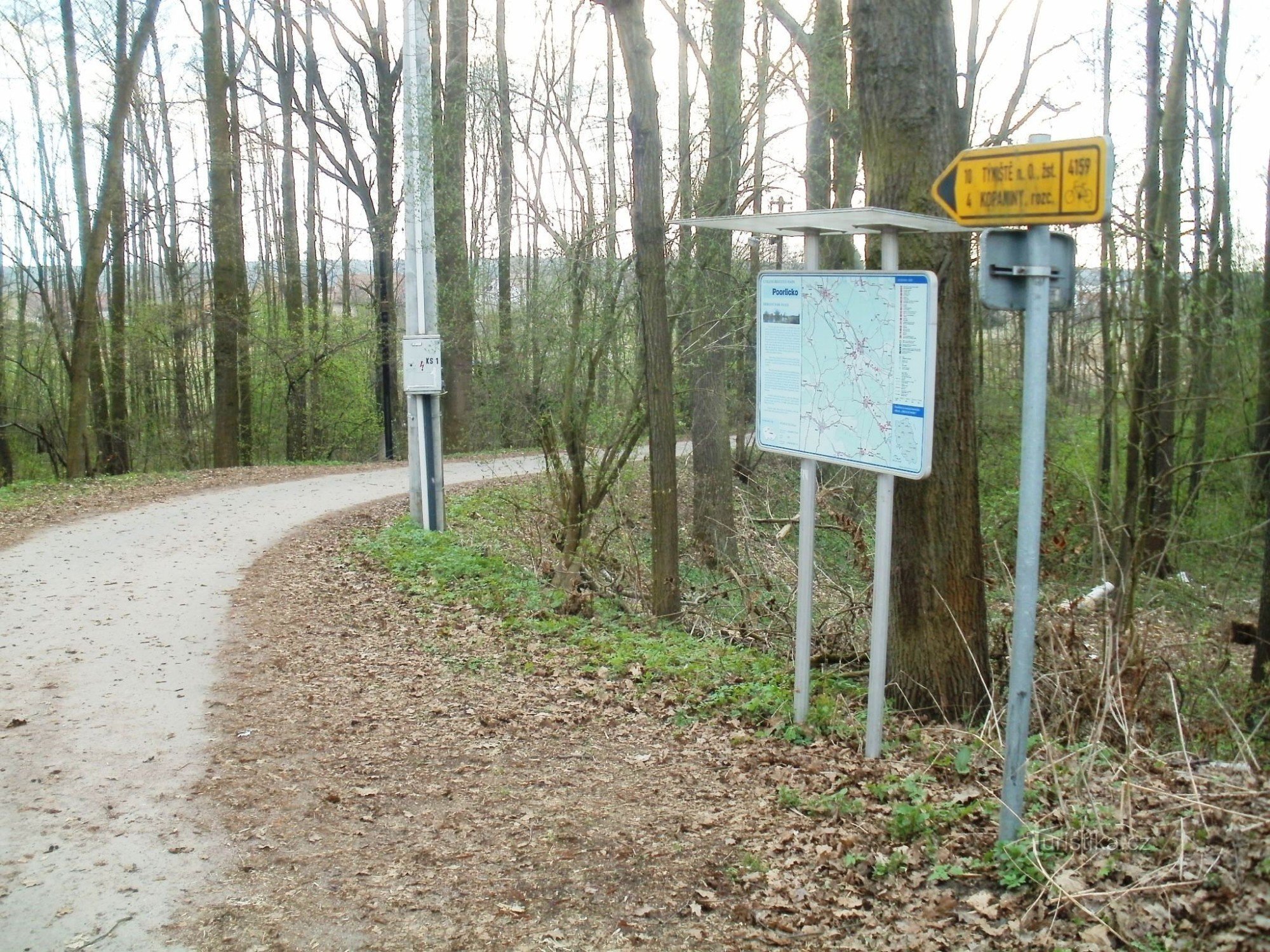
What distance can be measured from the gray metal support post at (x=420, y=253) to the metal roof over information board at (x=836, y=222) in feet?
24.5

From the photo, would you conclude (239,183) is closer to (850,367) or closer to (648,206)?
(648,206)

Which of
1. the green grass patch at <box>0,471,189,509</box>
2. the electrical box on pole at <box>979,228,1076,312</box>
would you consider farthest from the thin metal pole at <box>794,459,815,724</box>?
the green grass patch at <box>0,471,189,509</box>

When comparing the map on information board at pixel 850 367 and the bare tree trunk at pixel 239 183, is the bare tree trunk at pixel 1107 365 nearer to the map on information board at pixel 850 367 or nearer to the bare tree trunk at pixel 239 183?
the map on information board at pixel 850 367

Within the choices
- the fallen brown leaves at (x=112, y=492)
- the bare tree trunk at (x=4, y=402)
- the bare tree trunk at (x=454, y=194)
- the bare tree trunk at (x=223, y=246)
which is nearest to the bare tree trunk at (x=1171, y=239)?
the bare tree trunk at (x=454, y=194)

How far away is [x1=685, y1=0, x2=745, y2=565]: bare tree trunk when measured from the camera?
11.7 m

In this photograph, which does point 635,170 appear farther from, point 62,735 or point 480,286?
point 480,286

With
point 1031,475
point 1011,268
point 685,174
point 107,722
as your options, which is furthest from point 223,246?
point 1031,475

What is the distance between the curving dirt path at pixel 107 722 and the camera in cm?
449

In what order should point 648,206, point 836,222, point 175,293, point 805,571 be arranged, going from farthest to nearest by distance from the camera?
point 175,293 → point 648,206 → point 805,571 → point 836,222

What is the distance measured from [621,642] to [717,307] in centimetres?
457

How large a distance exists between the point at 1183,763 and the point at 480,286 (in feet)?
46.3

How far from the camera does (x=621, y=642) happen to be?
863cm

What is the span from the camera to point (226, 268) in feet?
83.7

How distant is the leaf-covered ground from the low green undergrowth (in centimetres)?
18
